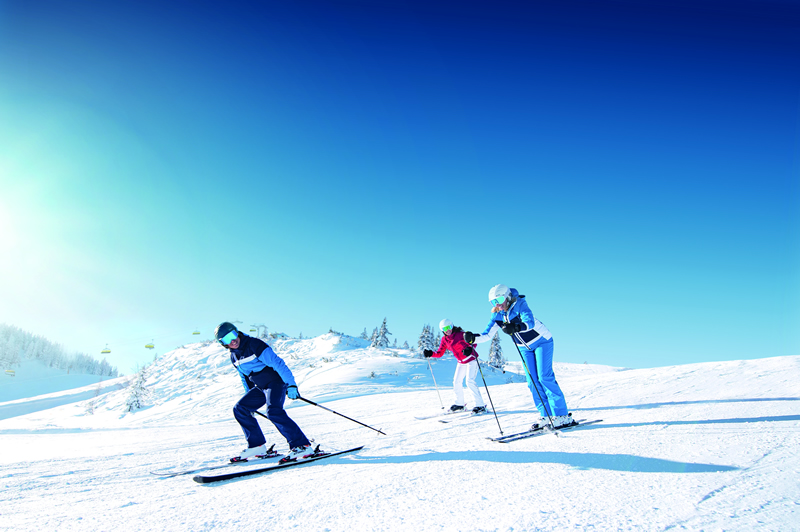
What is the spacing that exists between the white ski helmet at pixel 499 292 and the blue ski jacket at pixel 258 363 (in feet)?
11.0

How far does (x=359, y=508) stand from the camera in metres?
2.91

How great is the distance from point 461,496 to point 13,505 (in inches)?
157

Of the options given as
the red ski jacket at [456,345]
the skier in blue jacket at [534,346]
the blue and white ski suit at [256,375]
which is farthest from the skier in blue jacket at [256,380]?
the red ski jacket at [456,345]

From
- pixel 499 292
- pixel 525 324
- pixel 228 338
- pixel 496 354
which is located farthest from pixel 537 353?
pixel 496 354

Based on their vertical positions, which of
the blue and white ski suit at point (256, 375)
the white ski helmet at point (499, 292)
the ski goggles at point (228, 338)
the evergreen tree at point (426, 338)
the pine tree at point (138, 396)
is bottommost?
the pine tree at point (138, 396)

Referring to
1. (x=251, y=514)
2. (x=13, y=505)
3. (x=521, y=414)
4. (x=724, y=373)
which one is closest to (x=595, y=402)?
(x=521, y=414)

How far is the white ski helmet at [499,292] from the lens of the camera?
6.33 m

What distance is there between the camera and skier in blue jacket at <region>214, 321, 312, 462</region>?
198 inches

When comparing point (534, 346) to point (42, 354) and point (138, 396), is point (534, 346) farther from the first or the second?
point (42, 354)

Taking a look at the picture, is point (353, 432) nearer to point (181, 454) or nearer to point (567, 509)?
point (181, 454)

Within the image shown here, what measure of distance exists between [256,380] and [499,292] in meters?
3.87

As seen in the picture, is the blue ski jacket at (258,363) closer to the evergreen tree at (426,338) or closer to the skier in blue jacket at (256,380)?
the skier in blue jacket at (256,380)

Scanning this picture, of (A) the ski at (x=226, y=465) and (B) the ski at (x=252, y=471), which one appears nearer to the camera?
(B) the ski at (x=252, y=471)

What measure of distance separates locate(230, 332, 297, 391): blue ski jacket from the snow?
1142 mm
